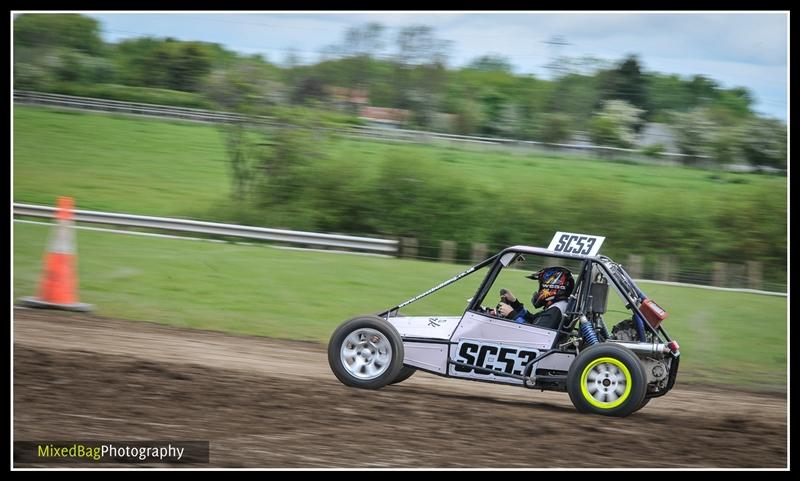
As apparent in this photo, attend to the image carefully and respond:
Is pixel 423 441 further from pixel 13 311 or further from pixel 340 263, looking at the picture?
pixel 340 263

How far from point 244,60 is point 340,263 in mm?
6218

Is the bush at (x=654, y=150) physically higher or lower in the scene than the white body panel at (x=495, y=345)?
higher

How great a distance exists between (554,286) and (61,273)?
6561 mm

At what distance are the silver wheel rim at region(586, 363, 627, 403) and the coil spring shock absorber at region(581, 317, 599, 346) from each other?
30cm

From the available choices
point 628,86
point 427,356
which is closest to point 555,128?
point 628,86

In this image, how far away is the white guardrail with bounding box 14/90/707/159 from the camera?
19.5 m

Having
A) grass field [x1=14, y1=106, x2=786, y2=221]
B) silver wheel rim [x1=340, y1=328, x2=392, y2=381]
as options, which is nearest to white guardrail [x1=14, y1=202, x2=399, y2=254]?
grass field [x1=14, y1=106, x2=786, y2=221]

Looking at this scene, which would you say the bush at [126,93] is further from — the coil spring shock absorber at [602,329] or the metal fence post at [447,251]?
the coil spring shock absorber at [602,329]

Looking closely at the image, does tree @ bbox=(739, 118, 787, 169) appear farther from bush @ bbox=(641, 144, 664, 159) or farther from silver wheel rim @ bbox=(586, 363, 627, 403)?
silver wheel rim @ bbox=(586, 363, 627, 403)

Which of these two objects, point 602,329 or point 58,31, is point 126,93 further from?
point 602,329

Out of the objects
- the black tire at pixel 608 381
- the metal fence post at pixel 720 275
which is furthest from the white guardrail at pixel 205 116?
the black tire at pixel 608 381

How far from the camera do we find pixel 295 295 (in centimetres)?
1355

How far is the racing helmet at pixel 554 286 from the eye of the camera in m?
8.57

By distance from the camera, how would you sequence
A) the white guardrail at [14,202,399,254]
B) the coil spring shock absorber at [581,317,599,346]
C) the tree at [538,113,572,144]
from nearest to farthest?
1. the coil spring shock absorber at [581,317,599,346]
2. the white guardrail at [14,202,399,254]
3. the tree at [538,113,572,144]
